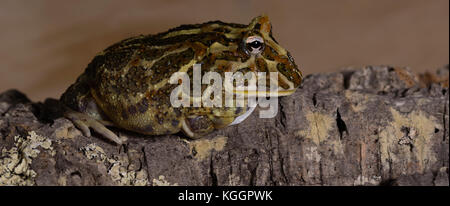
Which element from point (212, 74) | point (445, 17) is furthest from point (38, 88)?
point (445, 17)

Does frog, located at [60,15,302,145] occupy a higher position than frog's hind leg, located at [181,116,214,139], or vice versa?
frog, located at [60,15,302,145]

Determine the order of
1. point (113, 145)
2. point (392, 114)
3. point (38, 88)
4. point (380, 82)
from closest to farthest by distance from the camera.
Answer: point (113, 145) < point (392, 114) < point (380, 82) < point (38, 88)

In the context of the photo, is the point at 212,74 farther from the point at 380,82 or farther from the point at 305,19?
the point at 305,19

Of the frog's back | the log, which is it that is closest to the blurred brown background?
the log

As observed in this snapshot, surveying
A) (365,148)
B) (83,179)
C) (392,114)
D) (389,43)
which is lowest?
(83,179)

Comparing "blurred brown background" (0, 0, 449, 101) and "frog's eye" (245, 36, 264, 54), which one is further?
"blurred brown background" (0, 0, 449, 101)

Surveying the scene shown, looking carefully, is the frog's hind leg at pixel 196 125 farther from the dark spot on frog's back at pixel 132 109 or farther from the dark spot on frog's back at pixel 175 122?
the dark spot on frog's back at pixel 132 109

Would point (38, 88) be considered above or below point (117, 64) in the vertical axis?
above

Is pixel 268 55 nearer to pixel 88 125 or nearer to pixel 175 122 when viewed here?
pixel 175 122

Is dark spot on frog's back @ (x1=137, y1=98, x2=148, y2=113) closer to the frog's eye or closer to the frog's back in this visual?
the frog's back

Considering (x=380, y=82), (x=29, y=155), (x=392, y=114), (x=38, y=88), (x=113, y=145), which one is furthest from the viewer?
(x=38, y=88)
